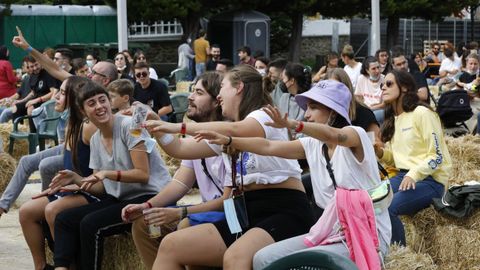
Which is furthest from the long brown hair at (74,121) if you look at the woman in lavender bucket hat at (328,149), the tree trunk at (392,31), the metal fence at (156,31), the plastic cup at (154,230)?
the tree trunk at (392,31)

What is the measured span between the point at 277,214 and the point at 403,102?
2.45m

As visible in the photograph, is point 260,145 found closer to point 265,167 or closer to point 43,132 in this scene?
point 265,167

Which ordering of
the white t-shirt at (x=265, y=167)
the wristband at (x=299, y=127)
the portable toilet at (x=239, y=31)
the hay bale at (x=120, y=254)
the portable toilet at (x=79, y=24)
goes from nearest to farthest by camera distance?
the wristband at (x=299, y=127)
the white t-shirt at (x=265, y=167)
the hay bale at (x=120, y=254)
the portable toilet at (x=79, y=24)
the portable toilet at (x=239, y=31)

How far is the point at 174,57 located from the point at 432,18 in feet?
36.8

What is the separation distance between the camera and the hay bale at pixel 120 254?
7465mm

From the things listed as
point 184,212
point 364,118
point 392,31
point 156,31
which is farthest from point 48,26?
point 184,212

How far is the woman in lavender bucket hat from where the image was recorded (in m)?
5.54

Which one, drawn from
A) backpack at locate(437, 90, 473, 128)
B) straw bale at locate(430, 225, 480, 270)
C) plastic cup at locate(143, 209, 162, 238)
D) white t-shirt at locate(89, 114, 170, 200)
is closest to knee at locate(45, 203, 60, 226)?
white t-shirt at locate(89, 114, 170, 200)

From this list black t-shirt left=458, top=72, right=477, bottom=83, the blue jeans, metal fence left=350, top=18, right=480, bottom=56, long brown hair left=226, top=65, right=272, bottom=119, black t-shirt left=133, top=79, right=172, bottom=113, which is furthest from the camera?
metal fence left=350, top=18, right=480, bottom=56

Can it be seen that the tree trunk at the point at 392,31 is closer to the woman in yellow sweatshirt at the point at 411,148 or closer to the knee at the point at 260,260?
the woman in yellow sweatshirt at the point at 411,148

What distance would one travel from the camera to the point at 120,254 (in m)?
7.52

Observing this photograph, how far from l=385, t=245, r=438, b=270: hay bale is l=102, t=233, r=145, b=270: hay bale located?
204 cm

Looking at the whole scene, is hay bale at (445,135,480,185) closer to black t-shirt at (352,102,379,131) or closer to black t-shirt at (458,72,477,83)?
black t-shirt at (352,102,379,131)

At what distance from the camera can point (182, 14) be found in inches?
1622
